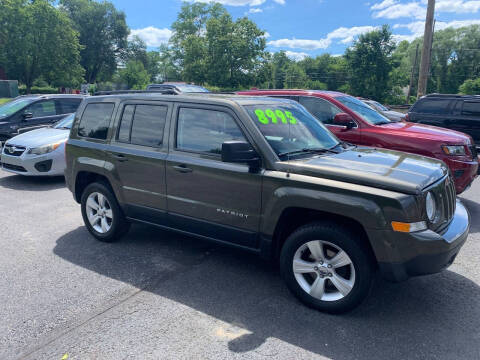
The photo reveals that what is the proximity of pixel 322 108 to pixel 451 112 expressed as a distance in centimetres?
528

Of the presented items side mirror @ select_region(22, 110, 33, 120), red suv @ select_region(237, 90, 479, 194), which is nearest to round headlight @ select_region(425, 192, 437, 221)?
red suv @ select_region(237, 90, 479, 194)

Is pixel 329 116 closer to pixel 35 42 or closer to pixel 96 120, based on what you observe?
pixel 96 120

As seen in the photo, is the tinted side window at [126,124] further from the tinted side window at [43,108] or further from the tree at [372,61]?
the tree at [372,61]

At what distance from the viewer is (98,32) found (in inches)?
2739

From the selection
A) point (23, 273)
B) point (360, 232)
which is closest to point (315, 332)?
point (360, 232)

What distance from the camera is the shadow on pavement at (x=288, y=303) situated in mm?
2906

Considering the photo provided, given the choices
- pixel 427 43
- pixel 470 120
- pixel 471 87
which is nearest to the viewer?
pixel 470 120

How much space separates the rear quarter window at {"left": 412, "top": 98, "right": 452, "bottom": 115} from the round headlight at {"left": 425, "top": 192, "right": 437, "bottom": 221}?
8.47 m

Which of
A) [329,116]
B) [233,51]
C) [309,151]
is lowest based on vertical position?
[309,151]

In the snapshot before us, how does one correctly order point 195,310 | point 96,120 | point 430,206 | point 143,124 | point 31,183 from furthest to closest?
point 31,183, point 96,120, point 143,124, point 195,310, point 430,206

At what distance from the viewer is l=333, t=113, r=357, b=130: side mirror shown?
20.6 ft

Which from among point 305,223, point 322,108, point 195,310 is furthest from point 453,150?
point 195,310

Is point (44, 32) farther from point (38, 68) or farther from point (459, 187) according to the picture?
point (459, 187)

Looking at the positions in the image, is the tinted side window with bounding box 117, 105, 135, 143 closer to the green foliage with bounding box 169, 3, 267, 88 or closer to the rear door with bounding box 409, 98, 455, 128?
the rear door with bounding box 409, 98, 455, 128
